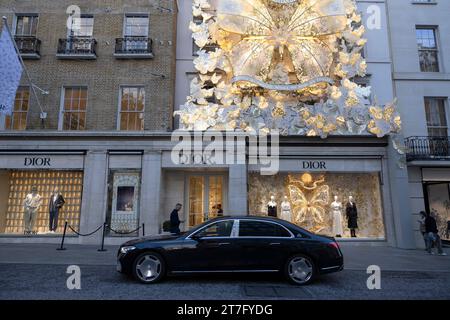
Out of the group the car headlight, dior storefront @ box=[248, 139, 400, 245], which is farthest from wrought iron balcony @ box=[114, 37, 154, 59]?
the car headlight

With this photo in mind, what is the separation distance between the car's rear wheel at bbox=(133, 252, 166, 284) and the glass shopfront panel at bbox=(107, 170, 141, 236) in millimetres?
7285

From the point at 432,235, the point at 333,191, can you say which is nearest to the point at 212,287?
the point at 432,235

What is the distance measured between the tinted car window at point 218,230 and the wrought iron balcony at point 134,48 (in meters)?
11.1

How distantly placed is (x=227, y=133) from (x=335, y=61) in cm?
686

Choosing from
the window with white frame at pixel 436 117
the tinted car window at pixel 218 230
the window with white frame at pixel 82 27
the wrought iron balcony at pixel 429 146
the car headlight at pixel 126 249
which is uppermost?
the window with white frame at pixel 82 27

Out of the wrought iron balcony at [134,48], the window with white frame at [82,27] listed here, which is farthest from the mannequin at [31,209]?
the window with white frame at [82,27]

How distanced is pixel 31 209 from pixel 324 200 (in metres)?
14.5

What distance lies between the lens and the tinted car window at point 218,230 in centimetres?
775

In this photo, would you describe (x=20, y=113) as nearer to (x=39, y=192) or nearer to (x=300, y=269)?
(x=39, y=192)

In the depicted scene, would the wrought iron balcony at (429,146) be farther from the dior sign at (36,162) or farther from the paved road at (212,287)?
the dior sign at (36,162)

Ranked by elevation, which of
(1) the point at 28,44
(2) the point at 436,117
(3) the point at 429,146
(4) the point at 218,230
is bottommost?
(4) the point at 218,230

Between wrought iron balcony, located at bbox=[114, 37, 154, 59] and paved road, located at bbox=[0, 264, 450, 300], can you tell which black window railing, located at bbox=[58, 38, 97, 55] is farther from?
paved road, located at bbox=[0, 264, 450, 300]

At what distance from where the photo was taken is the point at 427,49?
683 inches

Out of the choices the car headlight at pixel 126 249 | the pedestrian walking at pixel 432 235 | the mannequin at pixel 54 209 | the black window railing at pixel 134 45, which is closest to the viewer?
the car headlight at pixel 126 249
